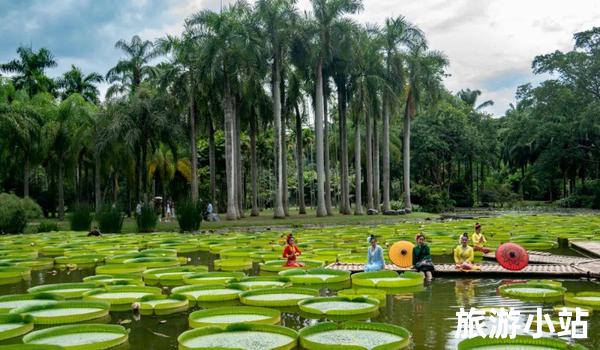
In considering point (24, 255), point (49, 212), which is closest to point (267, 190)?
point (49, 212)

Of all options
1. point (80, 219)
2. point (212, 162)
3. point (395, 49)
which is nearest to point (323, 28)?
point (395, 49)

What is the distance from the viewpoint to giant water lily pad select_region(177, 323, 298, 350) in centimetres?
702

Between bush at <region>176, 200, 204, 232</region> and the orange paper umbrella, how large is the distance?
16.9 m

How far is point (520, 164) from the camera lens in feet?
248

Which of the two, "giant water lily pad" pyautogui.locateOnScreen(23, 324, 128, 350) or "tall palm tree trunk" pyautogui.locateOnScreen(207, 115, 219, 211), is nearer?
"giant water lily pad" pyautogui.locateOnScreen(23, 324, 128, 350)

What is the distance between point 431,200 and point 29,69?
1619 inches

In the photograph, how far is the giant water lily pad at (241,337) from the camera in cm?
702

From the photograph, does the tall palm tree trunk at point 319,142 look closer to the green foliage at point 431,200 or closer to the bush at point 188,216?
the bush at point 188,216

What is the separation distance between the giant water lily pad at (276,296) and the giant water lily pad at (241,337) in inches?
79.5

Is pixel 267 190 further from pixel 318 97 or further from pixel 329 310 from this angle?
pixel 329 310

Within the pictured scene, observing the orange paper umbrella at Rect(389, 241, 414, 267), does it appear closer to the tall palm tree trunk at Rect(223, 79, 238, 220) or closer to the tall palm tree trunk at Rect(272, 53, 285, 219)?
the tall palm tree trunk at Rect(223, 79, 238, 220)

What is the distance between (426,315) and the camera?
360 inches

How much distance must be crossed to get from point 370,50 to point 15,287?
32.5m

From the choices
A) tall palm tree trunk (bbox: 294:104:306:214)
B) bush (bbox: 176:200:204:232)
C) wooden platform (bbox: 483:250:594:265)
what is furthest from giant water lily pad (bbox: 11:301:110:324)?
tall palm tree trunk (bbox: 294:104:306:214)
